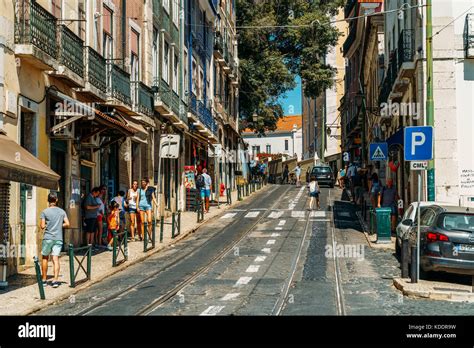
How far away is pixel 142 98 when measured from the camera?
1075 inches

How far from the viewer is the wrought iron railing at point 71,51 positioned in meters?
19.1

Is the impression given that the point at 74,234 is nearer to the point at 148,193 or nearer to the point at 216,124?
the point at 148,193

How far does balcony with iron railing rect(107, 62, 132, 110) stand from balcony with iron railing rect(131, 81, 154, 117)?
0.50 meters

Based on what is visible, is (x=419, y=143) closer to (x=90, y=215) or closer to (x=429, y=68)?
(x=429, y=68)

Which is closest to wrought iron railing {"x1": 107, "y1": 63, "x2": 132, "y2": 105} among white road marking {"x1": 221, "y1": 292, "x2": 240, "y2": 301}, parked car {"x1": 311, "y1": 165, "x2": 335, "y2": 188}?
white road marking {"x1": 221, "y1": 292, "x2": 240, "y2": 301}

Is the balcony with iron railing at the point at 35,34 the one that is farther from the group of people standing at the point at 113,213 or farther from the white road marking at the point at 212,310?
the white road marking at the point at 212,310

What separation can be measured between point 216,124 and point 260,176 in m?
Answer: 9.04

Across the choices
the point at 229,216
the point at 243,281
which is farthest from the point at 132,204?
the point at 243,281

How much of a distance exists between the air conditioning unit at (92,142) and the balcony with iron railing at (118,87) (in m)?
1.11

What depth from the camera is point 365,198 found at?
2855 cm

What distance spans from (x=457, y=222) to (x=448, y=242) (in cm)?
65

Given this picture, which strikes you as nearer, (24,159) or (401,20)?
(24,159)

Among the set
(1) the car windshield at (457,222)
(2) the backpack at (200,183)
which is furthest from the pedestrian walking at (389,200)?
(2) the backpack at (200,183)
